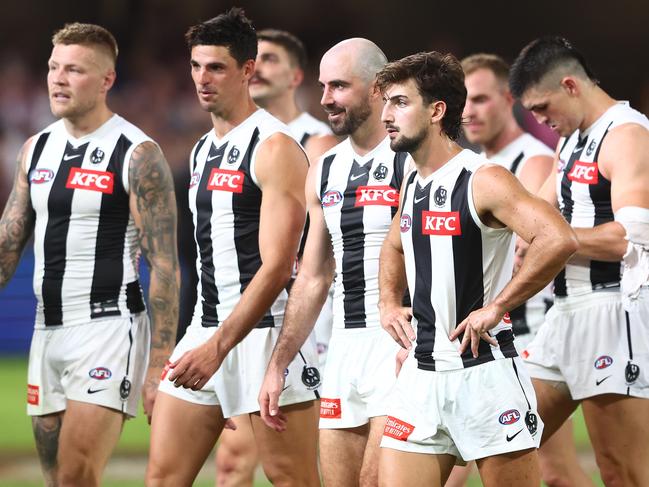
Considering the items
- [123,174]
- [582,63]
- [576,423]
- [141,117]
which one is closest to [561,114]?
[582,63]

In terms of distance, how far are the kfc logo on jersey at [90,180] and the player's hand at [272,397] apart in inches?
50.6

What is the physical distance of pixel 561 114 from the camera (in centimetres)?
619

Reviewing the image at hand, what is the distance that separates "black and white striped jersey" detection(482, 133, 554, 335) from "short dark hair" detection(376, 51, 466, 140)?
238 centimetres

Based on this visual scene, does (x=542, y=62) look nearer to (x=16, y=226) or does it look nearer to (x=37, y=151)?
(x=37, y=151)

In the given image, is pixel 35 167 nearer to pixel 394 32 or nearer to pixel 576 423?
pixel 576 423

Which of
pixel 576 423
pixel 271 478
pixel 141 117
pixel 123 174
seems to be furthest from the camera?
pixel 141 117

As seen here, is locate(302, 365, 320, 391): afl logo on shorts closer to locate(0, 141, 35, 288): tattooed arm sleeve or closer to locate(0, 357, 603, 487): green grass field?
locate(0, 141, 35, 288): tattooed arm sleeve

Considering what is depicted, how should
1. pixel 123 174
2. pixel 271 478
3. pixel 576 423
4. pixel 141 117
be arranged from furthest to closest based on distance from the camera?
1. pixel 141 117
2. pixel 576 423
3. pixel 123 174
4. pixel 271 478

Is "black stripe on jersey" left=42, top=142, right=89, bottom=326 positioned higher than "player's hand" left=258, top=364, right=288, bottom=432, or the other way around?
"black stripe on jersey" left=42, top=142, right=89, bottom=326

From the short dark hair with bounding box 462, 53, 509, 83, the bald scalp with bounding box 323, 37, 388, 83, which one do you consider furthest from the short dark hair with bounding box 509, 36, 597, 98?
the short dark hair with bounding box 462, 53, 509, 83

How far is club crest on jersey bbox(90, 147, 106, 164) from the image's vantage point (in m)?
6.07

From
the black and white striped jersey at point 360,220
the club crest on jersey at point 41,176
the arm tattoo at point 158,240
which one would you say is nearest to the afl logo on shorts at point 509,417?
the black and white striped jersey at point 360,220

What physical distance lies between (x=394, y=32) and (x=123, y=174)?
10.7 metres

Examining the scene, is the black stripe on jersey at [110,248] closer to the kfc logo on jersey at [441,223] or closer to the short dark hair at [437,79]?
the short dark hair at [437,79]
